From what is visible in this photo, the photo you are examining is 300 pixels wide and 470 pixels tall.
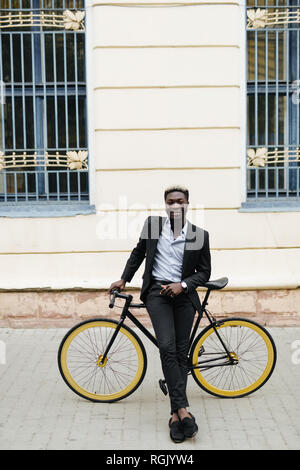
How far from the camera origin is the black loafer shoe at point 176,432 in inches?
176

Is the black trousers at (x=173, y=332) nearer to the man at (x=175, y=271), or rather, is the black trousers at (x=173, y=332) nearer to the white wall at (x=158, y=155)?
the man at (x=175, y=271)

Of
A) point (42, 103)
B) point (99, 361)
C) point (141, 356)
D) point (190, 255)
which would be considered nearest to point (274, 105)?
point (42, 103)

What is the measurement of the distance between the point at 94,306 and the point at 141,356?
2540 mm

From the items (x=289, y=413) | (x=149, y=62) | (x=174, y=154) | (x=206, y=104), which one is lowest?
(x=289, y=413)

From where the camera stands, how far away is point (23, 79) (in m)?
7.77

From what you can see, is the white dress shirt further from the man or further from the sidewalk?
the sidewalk

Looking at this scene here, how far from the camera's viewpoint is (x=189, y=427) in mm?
4504

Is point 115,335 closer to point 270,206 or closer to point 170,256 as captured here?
point 170,256

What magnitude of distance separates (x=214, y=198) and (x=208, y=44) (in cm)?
178

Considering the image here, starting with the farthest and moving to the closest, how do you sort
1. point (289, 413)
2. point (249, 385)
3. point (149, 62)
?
point (149, 62)
point (249, 385)
point (289, 413)

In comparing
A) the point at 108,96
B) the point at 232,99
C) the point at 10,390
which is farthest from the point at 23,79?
the point at 10,390

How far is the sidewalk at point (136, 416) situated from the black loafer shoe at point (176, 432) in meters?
0.04

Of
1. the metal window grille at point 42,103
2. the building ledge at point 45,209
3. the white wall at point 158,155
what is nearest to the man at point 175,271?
the white wall at point 158,155
